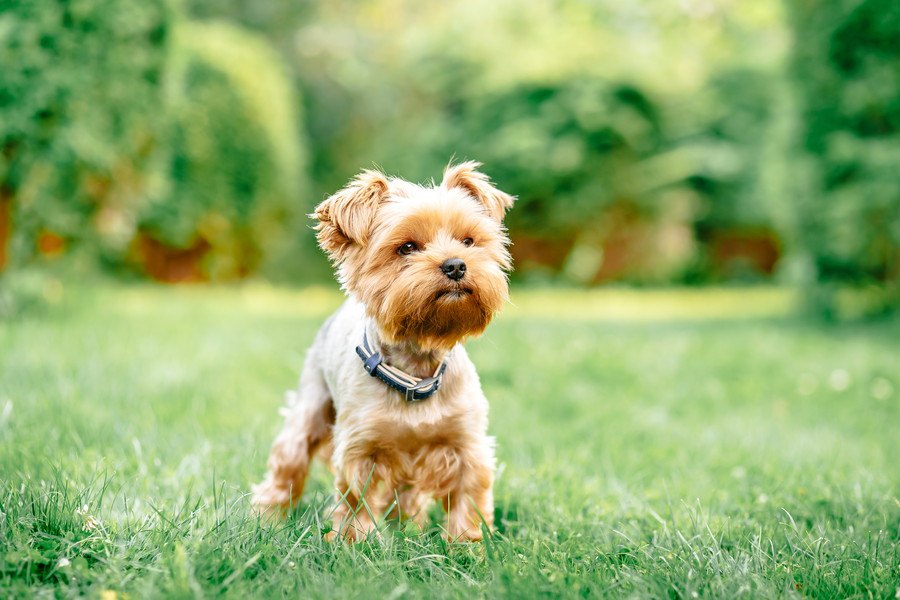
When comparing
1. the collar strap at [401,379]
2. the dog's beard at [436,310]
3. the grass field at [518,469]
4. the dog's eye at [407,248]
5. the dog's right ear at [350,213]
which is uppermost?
the dog's right ear at [350,213]

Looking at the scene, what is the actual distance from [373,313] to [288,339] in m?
5.07

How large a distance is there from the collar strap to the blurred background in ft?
12.1

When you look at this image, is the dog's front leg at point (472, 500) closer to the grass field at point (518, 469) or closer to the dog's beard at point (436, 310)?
the grass field at point (518, 469)

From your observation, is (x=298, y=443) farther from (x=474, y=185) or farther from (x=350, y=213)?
(x=474, y=185)

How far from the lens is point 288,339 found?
8.11 meters

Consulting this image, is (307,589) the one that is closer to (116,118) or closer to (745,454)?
(745,454)

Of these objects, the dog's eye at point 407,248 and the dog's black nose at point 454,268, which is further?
the dog's eye at point 407,248

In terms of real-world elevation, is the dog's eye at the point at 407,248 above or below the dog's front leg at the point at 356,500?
above

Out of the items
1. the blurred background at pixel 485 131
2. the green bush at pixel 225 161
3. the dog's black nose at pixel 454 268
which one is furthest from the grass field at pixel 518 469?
the green bush at pixel 225 161

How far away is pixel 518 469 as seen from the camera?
13.9 ft

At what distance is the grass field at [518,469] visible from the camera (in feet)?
8.50

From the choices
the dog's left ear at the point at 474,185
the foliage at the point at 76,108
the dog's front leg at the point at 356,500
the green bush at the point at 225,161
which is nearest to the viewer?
the dog's front leg at the point at 356,500

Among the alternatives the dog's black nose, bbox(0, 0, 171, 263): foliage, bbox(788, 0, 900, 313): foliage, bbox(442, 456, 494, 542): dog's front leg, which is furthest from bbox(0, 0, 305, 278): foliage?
bbox(788, 0, 900, 313): foliage

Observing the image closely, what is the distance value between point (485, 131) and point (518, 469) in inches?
534
